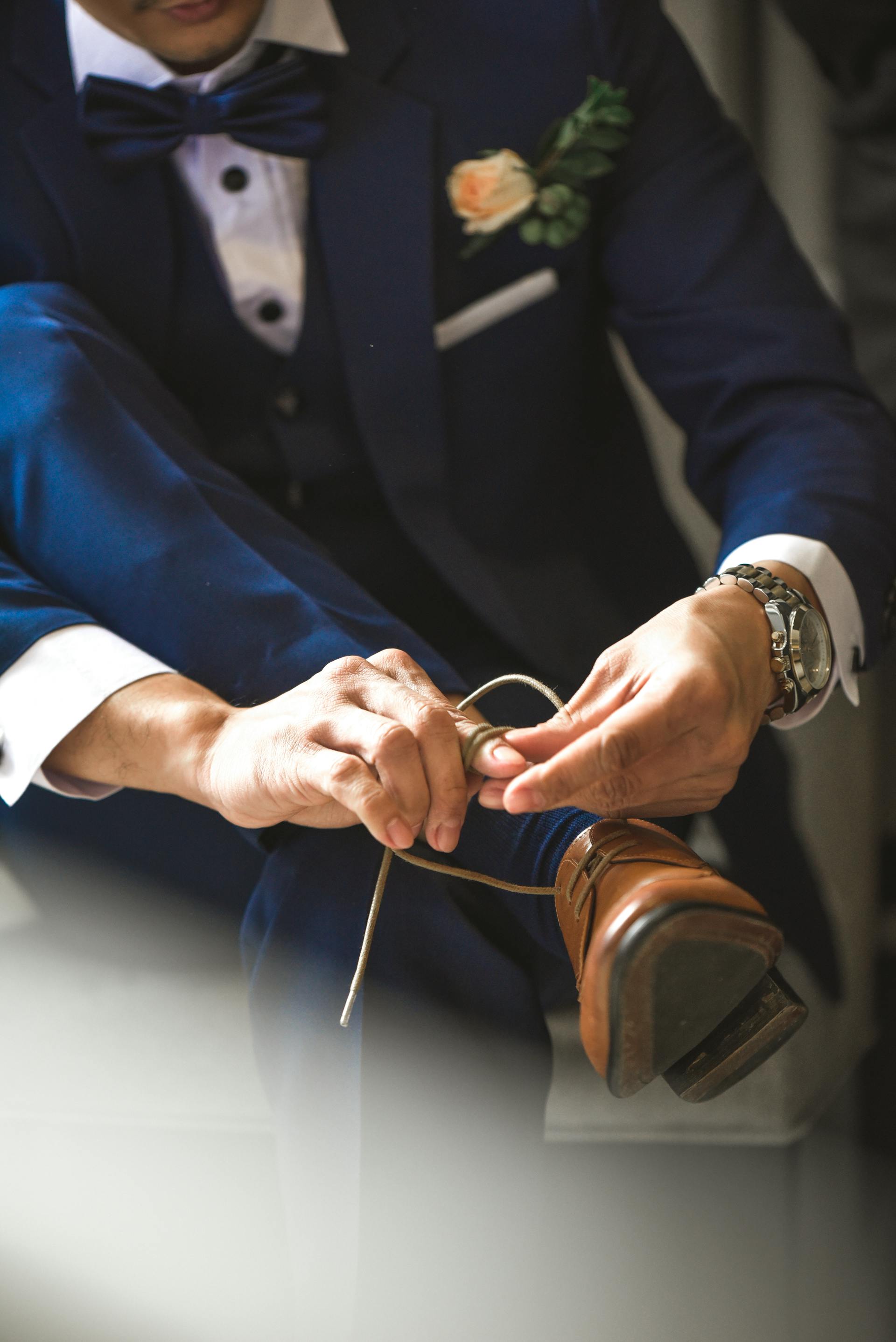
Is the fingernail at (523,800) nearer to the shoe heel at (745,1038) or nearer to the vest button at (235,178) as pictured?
the shoe heel at (745,1038)

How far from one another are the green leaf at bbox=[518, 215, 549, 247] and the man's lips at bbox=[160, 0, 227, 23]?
14cm

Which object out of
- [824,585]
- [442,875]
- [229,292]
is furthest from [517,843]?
[229,292]

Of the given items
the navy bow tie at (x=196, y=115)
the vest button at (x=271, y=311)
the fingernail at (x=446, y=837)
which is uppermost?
the navy bow tie at (x=196, y=115)

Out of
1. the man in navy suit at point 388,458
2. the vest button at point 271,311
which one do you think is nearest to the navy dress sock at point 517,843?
the man in navy suit at point 388,458

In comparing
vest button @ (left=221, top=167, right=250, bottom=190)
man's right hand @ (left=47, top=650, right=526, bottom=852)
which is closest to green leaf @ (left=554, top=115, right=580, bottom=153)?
vest button @ (left=221, top=167, right=250, bottom=190)

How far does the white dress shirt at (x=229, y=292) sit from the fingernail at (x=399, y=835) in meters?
0.11

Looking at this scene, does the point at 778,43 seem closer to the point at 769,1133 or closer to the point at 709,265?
the point at 709,265

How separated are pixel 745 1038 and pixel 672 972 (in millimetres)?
38

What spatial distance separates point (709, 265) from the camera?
477 mm

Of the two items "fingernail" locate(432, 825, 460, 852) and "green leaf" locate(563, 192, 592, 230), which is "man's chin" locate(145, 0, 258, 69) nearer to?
"green leaf" locate(563, 192, 592, 230)

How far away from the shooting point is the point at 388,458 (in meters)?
0.44

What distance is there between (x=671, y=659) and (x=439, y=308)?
0.19 m

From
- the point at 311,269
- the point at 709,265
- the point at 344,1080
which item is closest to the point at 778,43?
the point at 709,265

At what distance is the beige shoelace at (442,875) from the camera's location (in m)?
0.31
